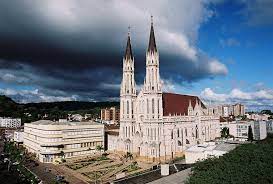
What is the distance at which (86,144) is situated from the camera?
87.1 meters

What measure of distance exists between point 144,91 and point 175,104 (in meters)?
12.2

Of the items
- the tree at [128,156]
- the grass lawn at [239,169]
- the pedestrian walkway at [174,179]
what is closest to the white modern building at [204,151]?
the pedestrian walkway at [174,179]

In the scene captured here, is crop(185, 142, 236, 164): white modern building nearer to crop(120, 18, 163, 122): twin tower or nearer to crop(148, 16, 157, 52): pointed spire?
crop(120, 18, 163, 122): twin tower

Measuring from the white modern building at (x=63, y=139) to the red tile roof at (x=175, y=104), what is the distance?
23473 mm

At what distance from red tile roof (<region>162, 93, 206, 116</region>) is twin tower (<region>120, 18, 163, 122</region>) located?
496 centimetres

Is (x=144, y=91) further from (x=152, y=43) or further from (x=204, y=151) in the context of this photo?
(x=204, y=151)

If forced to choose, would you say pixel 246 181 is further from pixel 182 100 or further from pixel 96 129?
pixel 96 129

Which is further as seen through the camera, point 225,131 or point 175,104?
point 225,131

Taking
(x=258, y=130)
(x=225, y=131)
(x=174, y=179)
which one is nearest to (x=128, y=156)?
(x=174, y=179)

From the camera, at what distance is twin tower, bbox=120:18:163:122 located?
75250mm

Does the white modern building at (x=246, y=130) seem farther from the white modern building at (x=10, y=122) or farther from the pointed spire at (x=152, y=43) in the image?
the white modern building at (x=10, y=122)

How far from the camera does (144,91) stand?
76.6m

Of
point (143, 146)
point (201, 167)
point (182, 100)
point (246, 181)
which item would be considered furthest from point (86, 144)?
point (246, 181)

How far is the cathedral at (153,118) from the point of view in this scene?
74562 mm
